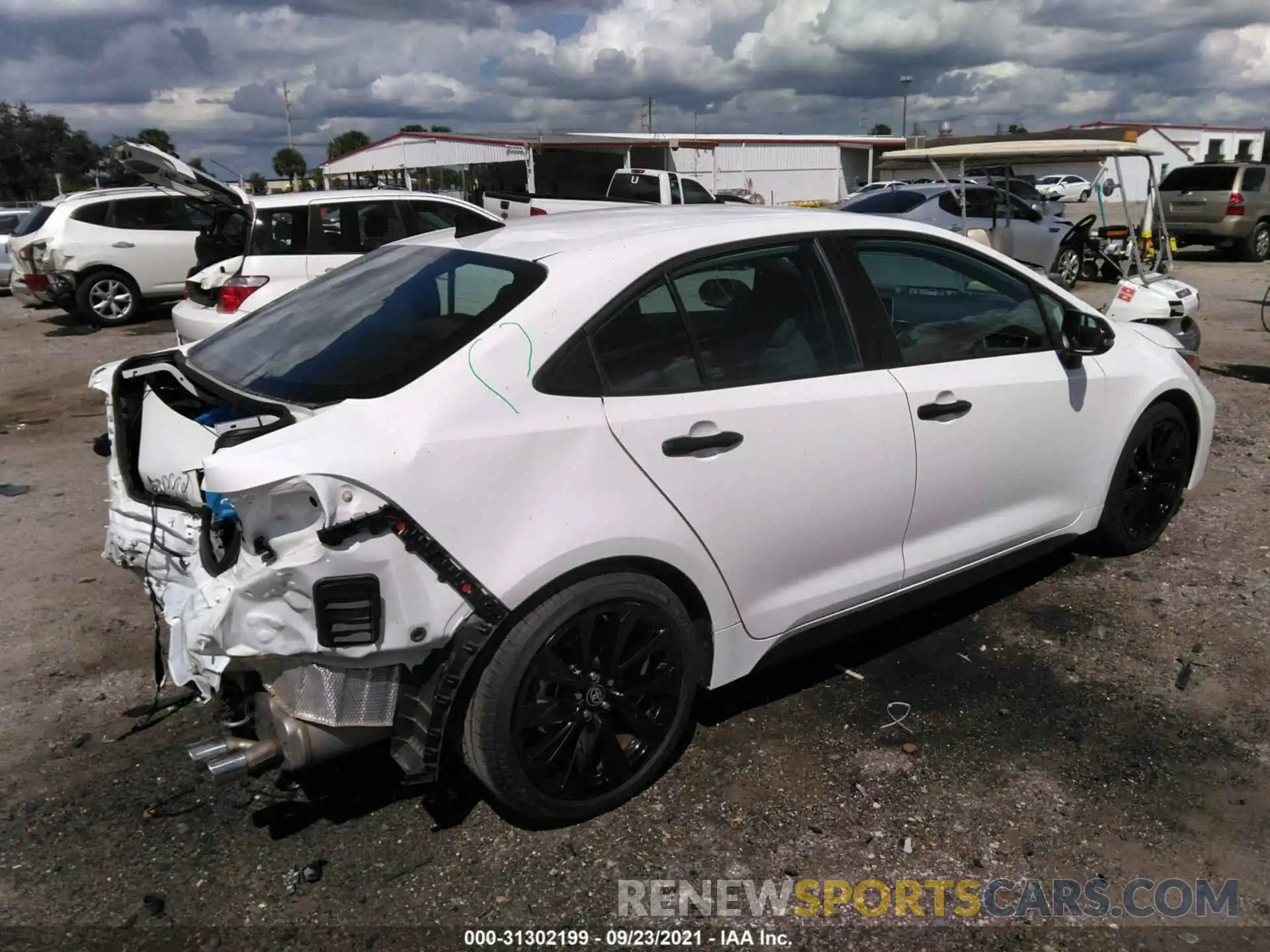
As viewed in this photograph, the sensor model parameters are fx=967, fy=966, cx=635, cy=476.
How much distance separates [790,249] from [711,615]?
1.26 meters

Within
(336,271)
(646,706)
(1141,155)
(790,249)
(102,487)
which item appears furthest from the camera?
(1141,155)

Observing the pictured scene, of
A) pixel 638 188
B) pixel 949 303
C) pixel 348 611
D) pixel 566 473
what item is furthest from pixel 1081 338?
pixel 638 188

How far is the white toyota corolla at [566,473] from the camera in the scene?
7.87 feet

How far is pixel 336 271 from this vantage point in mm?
3648

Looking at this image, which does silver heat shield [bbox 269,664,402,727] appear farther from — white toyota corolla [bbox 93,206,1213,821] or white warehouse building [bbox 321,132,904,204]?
white warehouse building [bbox 321,132,904,204]

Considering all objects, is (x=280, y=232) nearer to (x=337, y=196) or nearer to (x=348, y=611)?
(x=337, y=196)

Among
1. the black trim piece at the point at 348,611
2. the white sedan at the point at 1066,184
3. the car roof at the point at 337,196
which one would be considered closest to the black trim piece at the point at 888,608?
the black trim piece at the point at 348,611

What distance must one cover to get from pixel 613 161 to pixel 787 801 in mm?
42525

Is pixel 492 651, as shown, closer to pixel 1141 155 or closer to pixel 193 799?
pixel 193 799

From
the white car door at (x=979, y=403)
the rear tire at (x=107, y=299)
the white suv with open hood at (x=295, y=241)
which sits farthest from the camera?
the rear tire at (x=107, y=299)

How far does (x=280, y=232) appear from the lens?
9.09m

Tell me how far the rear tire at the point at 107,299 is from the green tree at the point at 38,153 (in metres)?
46.2

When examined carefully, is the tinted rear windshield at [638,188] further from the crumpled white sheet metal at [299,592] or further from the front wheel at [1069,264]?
the crumpled white sheet metal at [299,592]

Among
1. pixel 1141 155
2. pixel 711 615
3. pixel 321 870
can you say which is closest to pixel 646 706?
pixel 711 615
